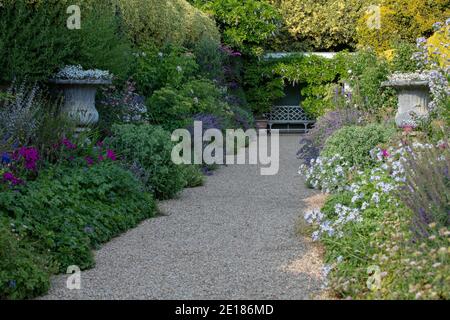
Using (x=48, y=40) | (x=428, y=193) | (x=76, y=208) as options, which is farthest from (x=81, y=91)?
(x=428, y=193)

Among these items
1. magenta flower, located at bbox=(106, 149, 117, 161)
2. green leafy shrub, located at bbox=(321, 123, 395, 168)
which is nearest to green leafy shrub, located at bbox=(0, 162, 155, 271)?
magenta flower, located at bbox=(106, 149, 117, 161)

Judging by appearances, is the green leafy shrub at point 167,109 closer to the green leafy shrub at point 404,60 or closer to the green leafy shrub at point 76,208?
the green leafy shrub at point 76,208

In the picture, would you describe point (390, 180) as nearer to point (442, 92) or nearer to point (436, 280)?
point (442, 92)

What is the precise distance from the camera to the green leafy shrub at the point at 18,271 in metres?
4.72

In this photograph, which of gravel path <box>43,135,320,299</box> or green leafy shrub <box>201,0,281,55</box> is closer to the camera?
gravel path <box>43,135,320,299</box>

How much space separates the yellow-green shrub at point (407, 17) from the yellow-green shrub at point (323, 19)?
2284 mm

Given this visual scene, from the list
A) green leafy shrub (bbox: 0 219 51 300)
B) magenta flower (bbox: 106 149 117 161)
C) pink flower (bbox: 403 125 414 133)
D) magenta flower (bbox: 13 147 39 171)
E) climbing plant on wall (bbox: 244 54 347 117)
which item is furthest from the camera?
climbing plant on wall (bbox: 244 54 347 117)

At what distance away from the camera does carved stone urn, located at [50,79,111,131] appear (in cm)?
907

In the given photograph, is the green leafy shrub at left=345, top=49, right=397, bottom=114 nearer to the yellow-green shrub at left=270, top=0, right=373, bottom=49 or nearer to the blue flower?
the blue flower

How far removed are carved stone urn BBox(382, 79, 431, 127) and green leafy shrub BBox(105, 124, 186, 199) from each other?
3155 mm

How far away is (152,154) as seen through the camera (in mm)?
8867

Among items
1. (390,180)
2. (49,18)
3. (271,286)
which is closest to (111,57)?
(49,18)

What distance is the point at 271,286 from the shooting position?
518cm

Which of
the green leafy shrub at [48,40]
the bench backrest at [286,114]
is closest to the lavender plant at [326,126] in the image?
the green leafy shrub at [48,40]
